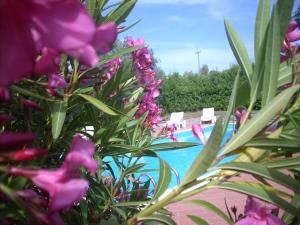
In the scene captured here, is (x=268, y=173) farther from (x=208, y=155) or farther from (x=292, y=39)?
(x=292, y=39)

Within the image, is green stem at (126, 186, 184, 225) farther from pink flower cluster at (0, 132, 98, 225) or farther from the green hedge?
the green hedge

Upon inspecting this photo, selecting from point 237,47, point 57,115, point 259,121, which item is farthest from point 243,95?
point 57,115

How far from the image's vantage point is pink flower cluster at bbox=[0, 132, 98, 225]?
13.2 inches

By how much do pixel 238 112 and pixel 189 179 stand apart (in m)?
0.35

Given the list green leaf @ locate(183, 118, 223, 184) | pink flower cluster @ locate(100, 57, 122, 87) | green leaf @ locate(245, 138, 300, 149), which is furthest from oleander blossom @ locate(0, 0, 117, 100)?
pink flower cluster @ locate(100, 57, 122, 87)

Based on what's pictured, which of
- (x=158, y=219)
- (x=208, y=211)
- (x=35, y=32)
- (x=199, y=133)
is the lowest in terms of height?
(x=208, y=211)

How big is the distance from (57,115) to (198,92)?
1962cm

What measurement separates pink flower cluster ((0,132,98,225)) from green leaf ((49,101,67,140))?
1.76ft

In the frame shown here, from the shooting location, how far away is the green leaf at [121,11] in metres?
1.16

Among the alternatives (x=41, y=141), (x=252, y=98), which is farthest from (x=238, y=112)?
(x=41, y=141)

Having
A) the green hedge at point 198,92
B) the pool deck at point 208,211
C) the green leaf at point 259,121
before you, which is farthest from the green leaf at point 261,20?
the green hedge at point 198,92

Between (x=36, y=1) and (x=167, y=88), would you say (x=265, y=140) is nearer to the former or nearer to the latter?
(x=36, y=1)

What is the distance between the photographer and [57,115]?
92 centimetres

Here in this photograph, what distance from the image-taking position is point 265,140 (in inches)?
25.1
